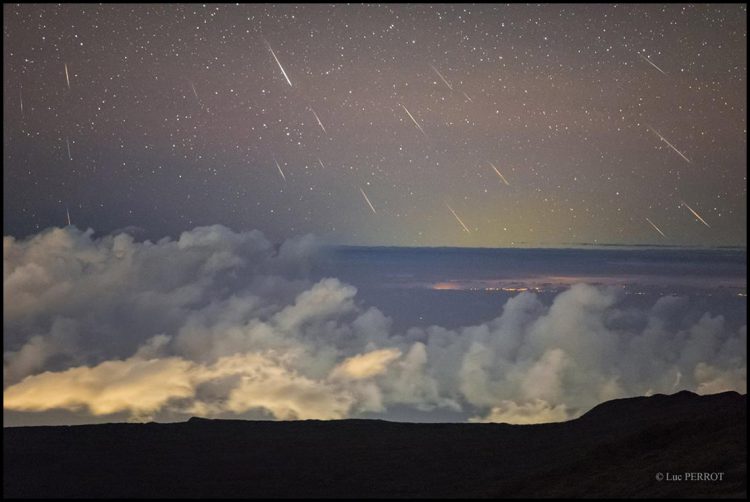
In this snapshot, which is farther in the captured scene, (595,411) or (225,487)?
(595,411)

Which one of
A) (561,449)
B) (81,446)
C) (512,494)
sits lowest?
(512,494)

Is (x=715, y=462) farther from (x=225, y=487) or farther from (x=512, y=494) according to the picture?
(x=225, y=487)

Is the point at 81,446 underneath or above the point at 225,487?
above

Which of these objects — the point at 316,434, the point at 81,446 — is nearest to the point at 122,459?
the point at 81,446

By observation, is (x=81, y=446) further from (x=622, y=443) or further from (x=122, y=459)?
(x=622, y=443)

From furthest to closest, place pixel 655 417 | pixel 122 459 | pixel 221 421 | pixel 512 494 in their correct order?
pixel 221 421, pixel 655 417, pixel 122 459, pixel 512 494

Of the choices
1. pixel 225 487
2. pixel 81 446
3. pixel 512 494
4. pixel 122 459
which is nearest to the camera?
pixel 512 494
